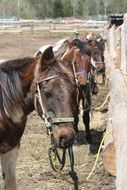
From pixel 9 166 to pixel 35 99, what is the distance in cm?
102

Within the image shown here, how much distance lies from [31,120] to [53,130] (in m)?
6.08

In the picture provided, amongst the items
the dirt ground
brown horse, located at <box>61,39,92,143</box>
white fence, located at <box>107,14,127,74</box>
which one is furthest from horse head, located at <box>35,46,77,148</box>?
white fence, located at <box>107,14,127,74</box>

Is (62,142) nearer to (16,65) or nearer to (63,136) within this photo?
(63,136)

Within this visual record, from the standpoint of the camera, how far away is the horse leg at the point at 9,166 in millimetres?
4734

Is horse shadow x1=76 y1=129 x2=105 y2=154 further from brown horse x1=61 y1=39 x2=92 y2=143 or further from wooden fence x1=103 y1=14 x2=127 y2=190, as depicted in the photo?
wooden fence x1=103 y1=14 x2=127 y2=190

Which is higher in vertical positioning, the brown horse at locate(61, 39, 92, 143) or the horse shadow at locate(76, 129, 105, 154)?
the brown horse at locate(61, 39, 92, 143)

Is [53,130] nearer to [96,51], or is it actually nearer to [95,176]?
[95,176]

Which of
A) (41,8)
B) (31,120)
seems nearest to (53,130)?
(31,120)

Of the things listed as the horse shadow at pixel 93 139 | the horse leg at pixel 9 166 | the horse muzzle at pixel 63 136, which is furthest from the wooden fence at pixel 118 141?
the horse shadow at pixel 93 139

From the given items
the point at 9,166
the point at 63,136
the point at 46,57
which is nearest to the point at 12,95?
the point at 46,57

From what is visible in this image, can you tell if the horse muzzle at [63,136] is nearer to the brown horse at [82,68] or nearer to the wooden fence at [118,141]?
the wooden fence at [118,141]

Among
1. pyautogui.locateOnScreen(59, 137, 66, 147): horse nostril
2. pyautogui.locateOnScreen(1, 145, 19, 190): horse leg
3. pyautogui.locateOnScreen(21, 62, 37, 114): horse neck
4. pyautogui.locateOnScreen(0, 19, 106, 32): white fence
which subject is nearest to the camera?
pyautogui.locateOnScreen(59, 137, 66, 147): horse nostril

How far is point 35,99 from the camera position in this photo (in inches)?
168

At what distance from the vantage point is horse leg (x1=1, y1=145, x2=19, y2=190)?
15.5ft
